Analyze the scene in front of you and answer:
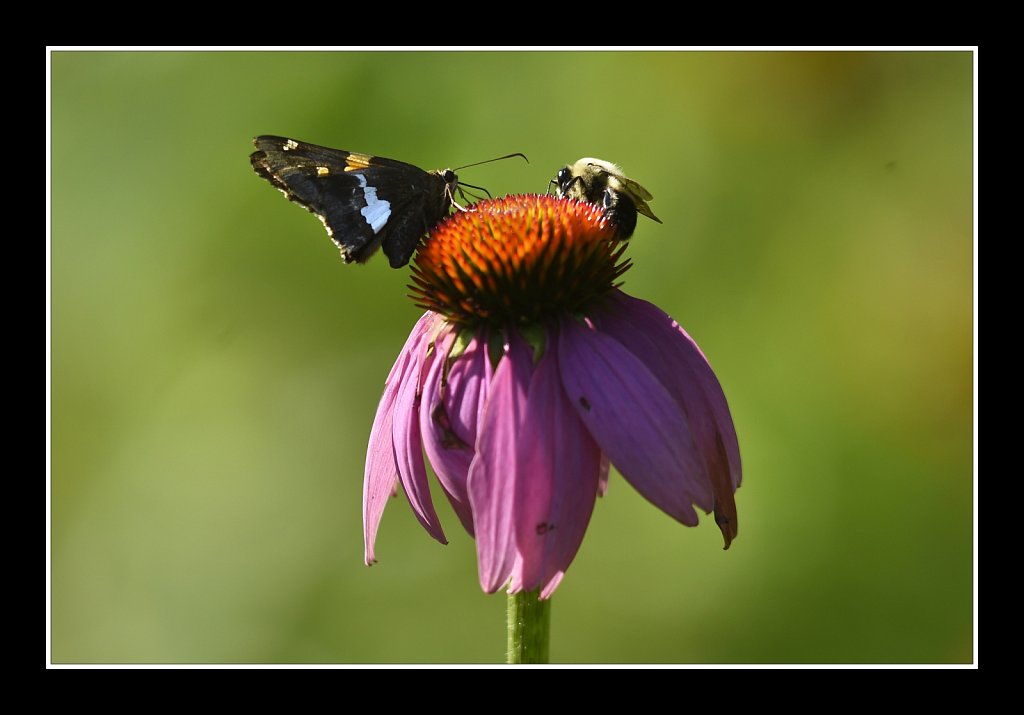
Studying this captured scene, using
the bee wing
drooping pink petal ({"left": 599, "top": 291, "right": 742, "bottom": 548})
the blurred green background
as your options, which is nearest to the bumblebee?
the bee wing

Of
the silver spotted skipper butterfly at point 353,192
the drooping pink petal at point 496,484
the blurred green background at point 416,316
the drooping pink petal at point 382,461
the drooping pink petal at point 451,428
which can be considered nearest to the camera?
the drooping pink petal at point 496,484

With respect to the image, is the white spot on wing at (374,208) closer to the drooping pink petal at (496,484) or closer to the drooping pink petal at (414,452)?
the drooping pink petal at (414,452)

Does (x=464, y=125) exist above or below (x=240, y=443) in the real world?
above

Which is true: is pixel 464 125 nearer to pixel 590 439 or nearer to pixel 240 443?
pixel 240 443

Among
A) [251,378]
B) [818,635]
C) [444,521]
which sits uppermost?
[251,378]

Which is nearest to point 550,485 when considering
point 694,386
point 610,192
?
point 694,386

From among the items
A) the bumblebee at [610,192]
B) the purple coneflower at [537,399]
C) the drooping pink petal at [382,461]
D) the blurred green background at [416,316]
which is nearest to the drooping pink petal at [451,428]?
the purple coneflower at [537,399]

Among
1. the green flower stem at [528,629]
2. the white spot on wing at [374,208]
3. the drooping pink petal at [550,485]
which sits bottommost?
the green flower stem at [528,629]

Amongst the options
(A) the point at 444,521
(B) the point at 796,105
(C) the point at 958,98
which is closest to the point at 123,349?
(A) the point at 444,521
